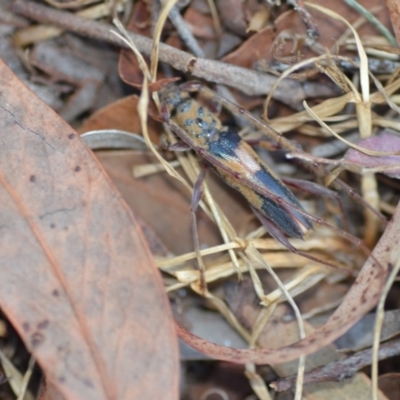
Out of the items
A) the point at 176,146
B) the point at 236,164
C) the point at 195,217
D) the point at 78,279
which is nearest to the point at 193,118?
the point at 176,146

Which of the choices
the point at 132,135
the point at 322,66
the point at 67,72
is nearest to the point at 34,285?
the point at 132,135

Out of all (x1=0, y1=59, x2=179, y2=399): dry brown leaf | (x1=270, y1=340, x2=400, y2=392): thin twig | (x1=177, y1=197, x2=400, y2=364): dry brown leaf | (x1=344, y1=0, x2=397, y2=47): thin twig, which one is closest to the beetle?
(x1=177, y1=197, x2=400, y2=364): dry brown leaf

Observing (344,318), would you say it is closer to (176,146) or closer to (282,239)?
(282,239)

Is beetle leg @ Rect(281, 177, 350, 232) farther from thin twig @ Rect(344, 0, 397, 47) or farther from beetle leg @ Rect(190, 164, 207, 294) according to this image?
thin twig @ Rect(344, 0, 397, 47)

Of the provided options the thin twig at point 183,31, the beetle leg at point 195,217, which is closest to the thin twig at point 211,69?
the thin twig at point 183,31

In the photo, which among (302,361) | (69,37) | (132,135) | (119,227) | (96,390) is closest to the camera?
(96,390)

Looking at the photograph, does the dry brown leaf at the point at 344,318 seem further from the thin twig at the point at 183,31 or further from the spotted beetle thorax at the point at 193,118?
the thin twig at the point at 183,31

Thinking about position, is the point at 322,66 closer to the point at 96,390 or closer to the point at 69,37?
the point at 69,37
